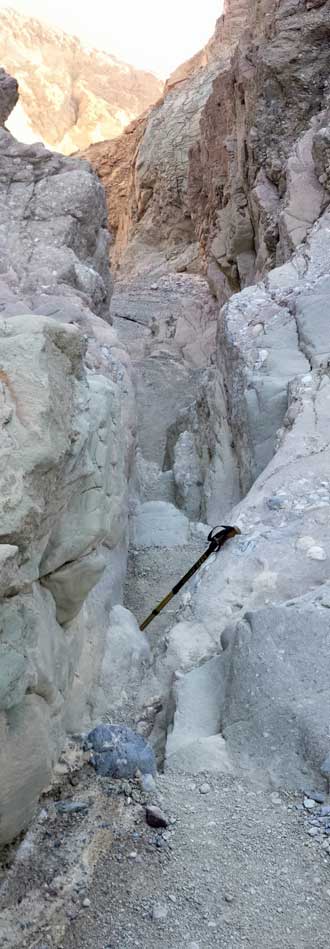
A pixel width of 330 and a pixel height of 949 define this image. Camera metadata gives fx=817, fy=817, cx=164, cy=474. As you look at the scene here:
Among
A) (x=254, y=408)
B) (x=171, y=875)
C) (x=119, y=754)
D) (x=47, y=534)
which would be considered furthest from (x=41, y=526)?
(x=254, y=408)

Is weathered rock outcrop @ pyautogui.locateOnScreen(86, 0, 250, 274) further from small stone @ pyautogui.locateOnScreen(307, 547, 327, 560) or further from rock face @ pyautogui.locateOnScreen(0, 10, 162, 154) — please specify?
small stone @ pyautogui.locateOnScreen(307, 547, 327, 560)

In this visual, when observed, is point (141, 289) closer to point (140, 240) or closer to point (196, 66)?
point (140, 240)

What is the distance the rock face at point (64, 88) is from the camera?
35.1 metres

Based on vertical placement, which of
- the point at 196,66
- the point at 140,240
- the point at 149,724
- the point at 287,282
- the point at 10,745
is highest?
the point at 196,66

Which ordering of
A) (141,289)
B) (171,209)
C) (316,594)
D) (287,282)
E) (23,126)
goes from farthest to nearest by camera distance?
(23,126), (171,209), (141,289), (287,282), (316,594)

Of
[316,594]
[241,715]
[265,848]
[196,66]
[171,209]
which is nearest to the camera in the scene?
[265,848]

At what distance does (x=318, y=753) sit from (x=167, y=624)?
205 centimetres

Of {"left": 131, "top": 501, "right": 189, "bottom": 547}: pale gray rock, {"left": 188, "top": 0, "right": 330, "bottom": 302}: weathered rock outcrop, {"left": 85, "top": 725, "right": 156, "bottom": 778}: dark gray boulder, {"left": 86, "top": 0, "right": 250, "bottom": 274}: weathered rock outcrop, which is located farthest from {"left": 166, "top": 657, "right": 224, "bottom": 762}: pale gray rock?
{"left": 86, "top": 0, "right": 250, "bottom": 274}: weathered rock outcrop

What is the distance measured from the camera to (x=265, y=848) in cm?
280

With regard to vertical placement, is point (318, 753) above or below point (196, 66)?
below

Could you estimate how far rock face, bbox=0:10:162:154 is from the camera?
35125 millimetres

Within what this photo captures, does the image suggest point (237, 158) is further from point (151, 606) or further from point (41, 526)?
point (41, 526)

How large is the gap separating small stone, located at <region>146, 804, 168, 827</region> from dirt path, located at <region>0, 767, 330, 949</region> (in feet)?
0.08

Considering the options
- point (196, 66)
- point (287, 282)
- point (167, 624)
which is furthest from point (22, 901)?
point (196, 66)
